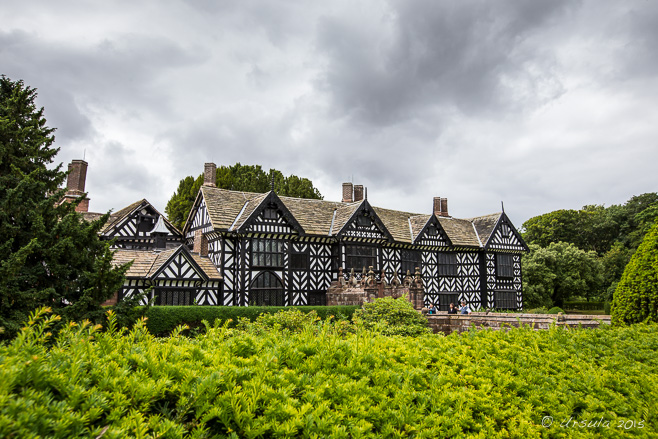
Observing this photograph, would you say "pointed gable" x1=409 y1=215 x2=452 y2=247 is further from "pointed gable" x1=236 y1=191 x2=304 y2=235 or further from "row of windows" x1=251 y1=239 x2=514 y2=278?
"pointed gable" x1=236 y1=191 x2=304 y2=235

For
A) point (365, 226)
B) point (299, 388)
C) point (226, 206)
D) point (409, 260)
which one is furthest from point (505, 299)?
point (299, 388)

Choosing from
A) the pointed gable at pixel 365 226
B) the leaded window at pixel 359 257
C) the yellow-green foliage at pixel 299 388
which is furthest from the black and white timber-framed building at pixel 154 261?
the yellow-green foliage at pixel 299 388

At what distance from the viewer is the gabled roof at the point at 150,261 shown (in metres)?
23.2

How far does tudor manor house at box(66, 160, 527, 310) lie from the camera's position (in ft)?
81.3

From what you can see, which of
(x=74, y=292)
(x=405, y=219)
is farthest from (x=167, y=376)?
(x=405, y=219)

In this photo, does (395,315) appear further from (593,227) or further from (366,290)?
(593,227)

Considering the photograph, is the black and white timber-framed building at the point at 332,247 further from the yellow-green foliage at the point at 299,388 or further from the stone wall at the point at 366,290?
the yellow-green foliage at the point at 299,388

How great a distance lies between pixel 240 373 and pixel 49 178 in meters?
12.5

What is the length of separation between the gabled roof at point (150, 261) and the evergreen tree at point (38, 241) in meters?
10.1

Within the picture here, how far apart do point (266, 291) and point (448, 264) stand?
53.4 ft

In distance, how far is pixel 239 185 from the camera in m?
51.0

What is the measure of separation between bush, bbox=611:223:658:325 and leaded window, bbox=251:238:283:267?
18.6 m

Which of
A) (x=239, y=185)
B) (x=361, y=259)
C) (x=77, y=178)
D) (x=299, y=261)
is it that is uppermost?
(x=239, y=185)

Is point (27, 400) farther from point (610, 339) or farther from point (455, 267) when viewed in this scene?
point (455, 267)
